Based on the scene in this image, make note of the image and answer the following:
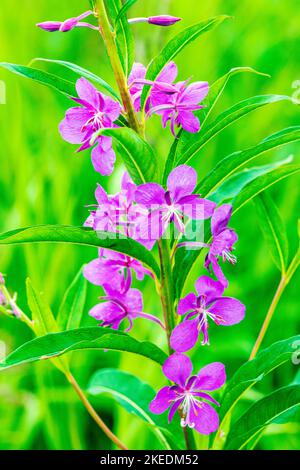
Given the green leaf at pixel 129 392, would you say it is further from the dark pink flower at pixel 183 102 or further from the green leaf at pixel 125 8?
the green leaf at pixel 125 8

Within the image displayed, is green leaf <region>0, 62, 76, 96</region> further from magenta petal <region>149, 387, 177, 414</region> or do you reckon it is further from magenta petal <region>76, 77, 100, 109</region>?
magenta petal <region>149, 387, 177, 414</region>

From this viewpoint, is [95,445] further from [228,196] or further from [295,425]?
[228,196]

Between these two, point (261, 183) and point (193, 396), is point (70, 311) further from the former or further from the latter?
point (261, 183)

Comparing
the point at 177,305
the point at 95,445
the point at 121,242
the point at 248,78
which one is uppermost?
the point at 248,78

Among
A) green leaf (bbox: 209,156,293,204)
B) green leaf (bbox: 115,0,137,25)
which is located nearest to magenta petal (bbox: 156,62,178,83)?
green leaf (bbox: 115,0,137,25)

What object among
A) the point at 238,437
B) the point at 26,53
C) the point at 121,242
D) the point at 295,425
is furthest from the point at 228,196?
the point at 26,53

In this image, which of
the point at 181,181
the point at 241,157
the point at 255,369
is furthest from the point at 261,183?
the point at 255,369
